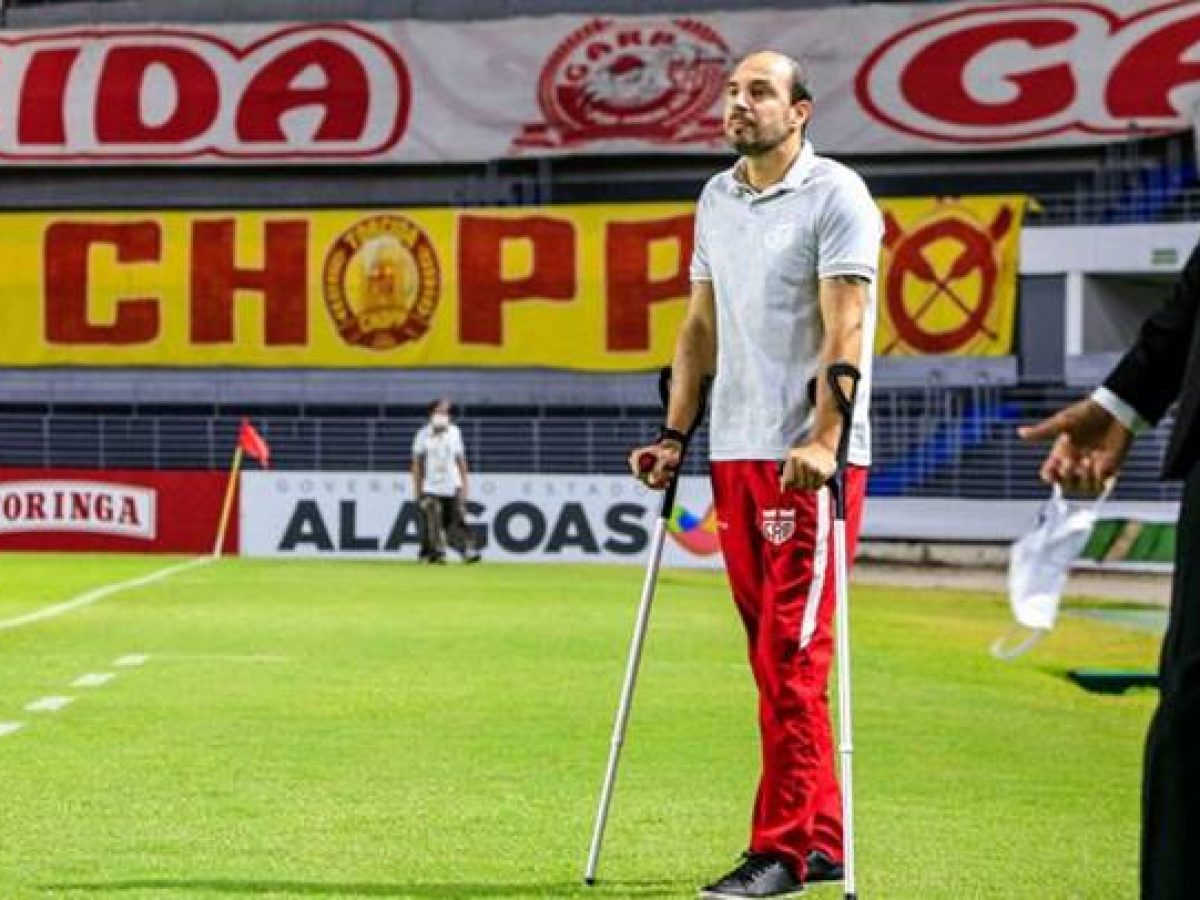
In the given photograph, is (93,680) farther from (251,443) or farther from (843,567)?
(251,443)

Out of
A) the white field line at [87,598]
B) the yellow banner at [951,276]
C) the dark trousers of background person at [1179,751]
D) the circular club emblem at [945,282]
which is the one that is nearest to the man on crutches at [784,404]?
the dark trousers of background person at [1179,751]

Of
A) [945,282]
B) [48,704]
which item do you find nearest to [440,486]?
[945,282]

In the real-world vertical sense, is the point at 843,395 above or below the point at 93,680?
above

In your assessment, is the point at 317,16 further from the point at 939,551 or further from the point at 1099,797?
the point at 1099,797

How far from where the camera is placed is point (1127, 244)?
46.1 m

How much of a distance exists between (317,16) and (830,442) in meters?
44.8

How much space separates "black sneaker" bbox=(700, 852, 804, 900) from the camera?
788 centimetres

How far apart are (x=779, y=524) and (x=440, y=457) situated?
29.6 m

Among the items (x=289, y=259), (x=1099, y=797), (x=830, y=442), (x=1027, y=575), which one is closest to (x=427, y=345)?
(x=289, y=259)

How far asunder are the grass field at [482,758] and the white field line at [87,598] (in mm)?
257

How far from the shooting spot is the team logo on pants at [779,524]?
26.3 feet

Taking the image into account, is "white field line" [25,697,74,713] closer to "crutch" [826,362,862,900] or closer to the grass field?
the grass field

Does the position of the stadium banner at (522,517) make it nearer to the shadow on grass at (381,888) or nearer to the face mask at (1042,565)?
the face mask at (1042,565)

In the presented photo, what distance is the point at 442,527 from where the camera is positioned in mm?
38406
